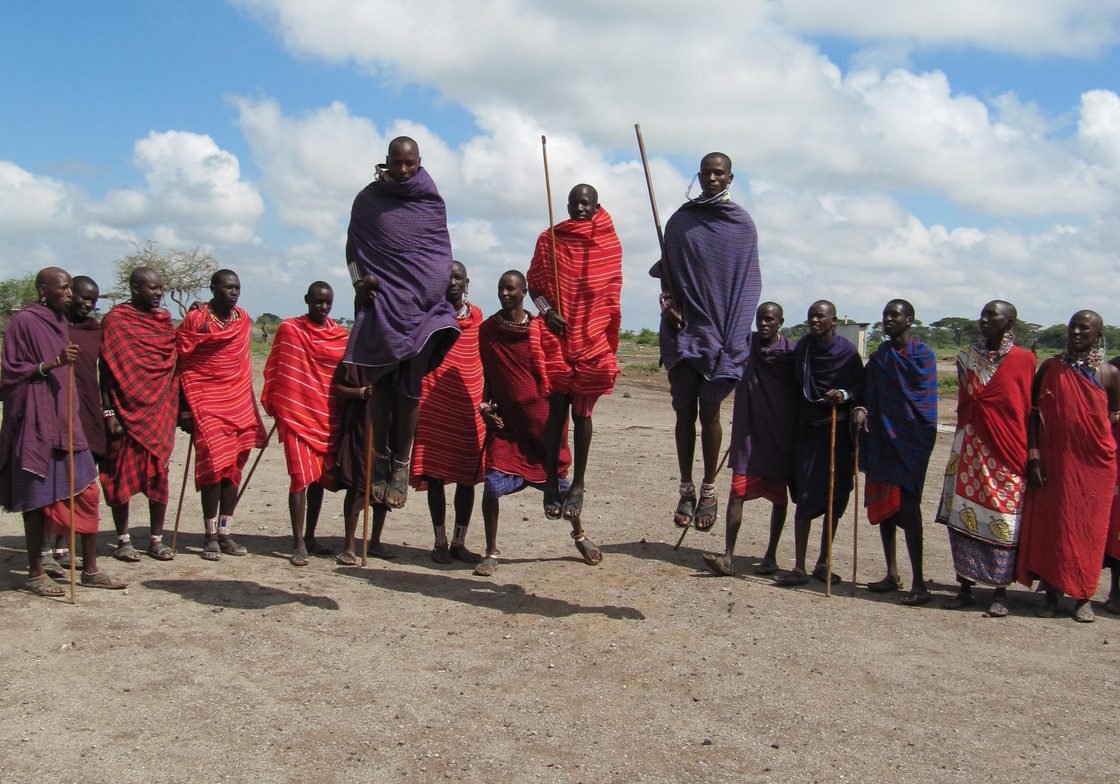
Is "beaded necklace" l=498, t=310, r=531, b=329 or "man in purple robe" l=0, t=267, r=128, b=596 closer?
"man in purple robe" l=0, t=267, r=128, b=596

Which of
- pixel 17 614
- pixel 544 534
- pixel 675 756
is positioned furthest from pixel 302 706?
pixel 544 534

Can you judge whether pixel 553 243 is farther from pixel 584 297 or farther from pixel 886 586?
pixel 886 586

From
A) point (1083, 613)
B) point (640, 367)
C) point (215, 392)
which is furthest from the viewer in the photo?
point (640, 367)

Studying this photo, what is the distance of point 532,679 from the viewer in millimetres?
5980

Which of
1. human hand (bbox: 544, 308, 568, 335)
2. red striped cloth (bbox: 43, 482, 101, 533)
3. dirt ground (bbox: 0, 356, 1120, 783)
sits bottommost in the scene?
dirt ground (bbox: 0, 356, 1120, 783)

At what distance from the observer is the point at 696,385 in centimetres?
717

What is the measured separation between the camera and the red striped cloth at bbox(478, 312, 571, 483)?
331 inches

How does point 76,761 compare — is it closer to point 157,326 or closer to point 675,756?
point 675,756

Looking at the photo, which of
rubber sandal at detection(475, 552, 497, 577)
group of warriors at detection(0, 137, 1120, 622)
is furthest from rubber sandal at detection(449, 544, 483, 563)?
rubber sandal at detection(475, 552, 497, 577)

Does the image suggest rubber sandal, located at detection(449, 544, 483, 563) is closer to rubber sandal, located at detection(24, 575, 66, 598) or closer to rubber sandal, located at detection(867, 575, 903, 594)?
rubber sandal, located at detection(24, 575, 66, 598)

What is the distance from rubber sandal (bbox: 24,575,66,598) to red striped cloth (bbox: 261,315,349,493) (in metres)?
1.96

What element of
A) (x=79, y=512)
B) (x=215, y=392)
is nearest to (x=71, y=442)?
(x=79, y=512)

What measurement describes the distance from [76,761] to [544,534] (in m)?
5.72

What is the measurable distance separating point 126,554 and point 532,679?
404 centimetres
